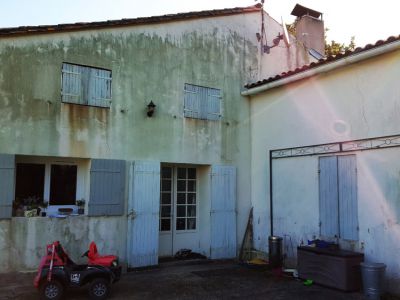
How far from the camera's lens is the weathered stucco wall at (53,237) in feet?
23.8

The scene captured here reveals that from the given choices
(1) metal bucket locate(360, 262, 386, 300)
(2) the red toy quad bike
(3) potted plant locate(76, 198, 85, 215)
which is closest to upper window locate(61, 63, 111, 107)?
(3) potted plant locate(76, 198, 85, 215)

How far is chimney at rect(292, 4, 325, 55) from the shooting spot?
12.5 metres

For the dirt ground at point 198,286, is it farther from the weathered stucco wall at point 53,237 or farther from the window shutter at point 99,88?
the window shutter at point 99,88

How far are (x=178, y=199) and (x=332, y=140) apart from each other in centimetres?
402

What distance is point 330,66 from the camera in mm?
7965

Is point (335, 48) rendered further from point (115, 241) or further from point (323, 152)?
point (115, 241)

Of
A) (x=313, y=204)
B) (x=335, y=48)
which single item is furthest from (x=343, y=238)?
(x=335, y=48)

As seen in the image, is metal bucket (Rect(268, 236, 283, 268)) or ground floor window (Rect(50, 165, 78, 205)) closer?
ground floor window (Rect(50, 165, 78, 205))

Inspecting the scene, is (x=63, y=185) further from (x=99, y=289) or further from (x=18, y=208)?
(x=99, y=289)

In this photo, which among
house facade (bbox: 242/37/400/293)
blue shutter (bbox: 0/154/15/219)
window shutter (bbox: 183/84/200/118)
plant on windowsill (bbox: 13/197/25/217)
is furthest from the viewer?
window shutter (bbox: 183/84/200/118)

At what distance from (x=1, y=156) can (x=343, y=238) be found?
6.80 metres

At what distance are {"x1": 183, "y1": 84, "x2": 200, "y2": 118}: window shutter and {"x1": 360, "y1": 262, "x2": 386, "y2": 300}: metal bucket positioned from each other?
514cm

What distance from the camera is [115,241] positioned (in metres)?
8.31

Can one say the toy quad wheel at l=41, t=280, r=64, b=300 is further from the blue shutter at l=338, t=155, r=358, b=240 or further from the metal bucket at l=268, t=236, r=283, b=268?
the blue shutter at l=338, t=155, r=358, b=240
